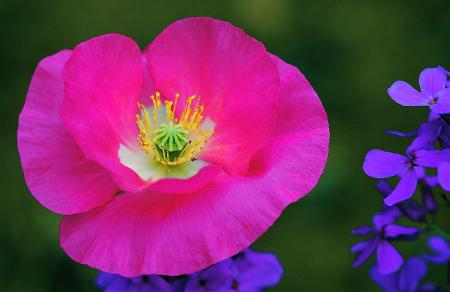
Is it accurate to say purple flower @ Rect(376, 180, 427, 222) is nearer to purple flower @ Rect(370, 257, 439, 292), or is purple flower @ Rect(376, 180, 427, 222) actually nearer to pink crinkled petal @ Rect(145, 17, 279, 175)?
purple flower @ Rect(370, 257, 439, 292)

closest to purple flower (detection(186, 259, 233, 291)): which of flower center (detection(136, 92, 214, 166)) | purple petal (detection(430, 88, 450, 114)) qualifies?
flower center (detection(136, 92, 214, 166))

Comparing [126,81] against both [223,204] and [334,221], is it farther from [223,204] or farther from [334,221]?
[334,221]

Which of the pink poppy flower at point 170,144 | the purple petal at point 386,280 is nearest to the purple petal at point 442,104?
the pink poppy flower at point 170,144

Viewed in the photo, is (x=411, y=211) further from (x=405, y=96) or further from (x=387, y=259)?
(x=405, y=96)

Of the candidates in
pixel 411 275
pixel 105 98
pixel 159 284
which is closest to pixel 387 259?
pixel 411 275

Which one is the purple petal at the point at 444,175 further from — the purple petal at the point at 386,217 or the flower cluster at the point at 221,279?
→ the flower cluster at the point at 221,279

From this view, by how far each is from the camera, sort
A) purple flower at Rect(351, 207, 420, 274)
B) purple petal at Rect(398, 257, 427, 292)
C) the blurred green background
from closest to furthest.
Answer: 1. purple flower at Rect(351, 207, 420, 274)
2. purple petal at Rect(398, 257, 427, 292)
3. the blurred green background
